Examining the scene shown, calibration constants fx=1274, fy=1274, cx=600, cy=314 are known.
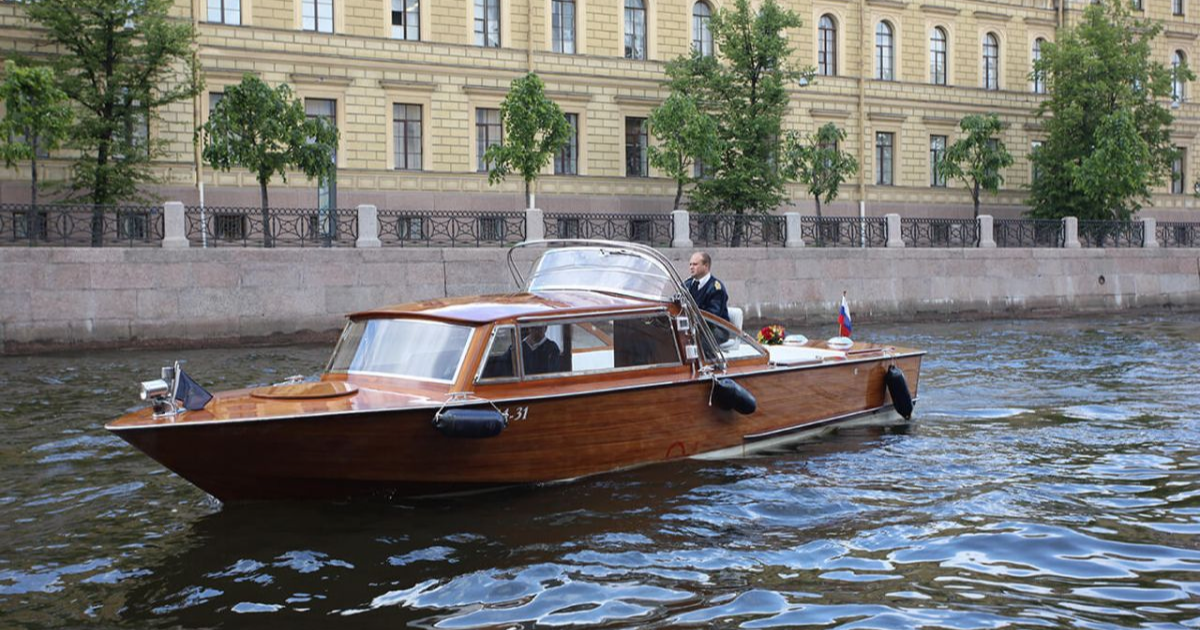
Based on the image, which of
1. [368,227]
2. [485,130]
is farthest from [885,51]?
[368,227]

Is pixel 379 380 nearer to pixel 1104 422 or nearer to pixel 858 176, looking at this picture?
pixel 1104 422

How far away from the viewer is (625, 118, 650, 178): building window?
32.6 metres

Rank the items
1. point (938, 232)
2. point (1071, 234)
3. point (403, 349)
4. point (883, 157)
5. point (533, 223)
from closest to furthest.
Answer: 1. point (403, 349)
2. point (533, 223)
3. point (938, 232)
4. point (1071, 234)
5. point (883, 157)

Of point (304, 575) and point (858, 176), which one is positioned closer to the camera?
point (304, 575)

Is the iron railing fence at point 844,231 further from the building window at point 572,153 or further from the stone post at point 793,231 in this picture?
the building window at point 572,153

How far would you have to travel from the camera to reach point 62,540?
7.54 metres

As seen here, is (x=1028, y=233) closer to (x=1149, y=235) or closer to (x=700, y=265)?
(x=1149, y=235)

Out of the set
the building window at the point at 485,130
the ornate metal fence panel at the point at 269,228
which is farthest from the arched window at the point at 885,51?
the ornate metal fence panel at the point at 269,228

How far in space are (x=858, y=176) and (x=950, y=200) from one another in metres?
3.63

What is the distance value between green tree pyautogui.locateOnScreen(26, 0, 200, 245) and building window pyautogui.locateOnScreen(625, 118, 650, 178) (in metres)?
11.7

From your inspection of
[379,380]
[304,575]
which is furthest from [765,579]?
[379,380]

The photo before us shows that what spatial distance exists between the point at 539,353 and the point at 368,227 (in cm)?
1436

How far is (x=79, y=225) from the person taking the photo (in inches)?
844

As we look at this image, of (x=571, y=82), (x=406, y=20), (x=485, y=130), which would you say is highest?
(x=406, y=20)
